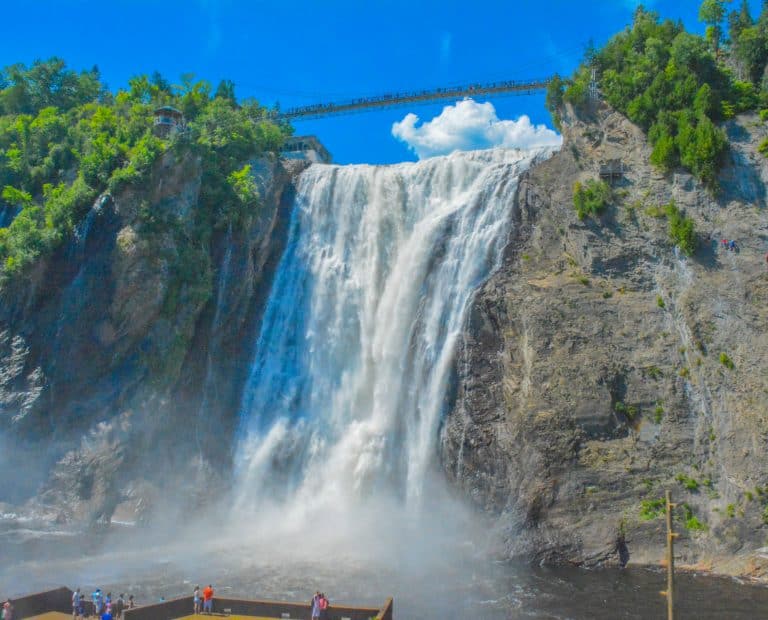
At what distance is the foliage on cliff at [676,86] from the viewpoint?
39.1 metres

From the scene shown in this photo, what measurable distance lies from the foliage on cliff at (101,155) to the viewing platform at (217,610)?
28059mm

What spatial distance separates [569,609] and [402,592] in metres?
6.44

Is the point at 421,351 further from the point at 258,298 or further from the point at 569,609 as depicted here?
the point at 569,609

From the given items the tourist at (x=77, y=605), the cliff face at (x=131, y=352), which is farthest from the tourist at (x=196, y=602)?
the cliff face at (x=131, y=352)

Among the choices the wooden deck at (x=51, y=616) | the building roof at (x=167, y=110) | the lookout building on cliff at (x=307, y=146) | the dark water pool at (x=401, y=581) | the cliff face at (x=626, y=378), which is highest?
the lookout building on cliff at (x=307, y=146)

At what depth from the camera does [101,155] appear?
50.0 meters

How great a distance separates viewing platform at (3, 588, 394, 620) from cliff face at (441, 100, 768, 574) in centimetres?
1209

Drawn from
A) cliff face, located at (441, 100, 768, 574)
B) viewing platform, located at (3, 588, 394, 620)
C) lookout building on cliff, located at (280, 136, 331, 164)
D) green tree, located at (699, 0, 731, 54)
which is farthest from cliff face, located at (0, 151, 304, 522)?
green tree, located at (699, 0, 731, 54)

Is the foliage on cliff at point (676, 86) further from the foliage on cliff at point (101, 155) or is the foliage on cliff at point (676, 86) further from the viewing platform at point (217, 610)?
the viewing platform at point (217, 610)

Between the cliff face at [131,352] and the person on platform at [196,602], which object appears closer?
the person on platform at [196,602]

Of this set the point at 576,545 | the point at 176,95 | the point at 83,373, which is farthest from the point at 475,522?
the point at 176,95

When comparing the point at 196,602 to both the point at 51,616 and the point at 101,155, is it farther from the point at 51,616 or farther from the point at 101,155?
the point at 101,155

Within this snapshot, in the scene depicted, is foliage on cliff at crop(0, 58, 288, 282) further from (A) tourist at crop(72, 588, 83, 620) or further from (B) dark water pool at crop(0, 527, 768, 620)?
(A) tourist at crop(72, 588, 83, 620)

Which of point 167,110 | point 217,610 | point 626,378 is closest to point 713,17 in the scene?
point 626,378
